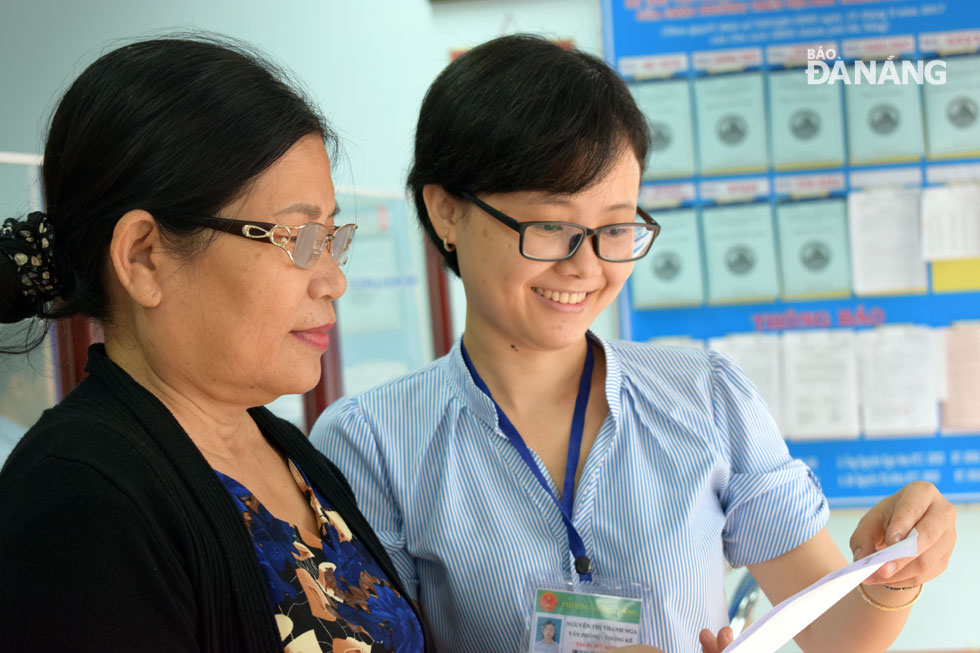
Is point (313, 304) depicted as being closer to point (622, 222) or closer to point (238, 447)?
point (238, 447)

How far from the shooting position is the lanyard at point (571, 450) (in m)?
1.32

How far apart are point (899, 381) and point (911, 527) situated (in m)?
2.25

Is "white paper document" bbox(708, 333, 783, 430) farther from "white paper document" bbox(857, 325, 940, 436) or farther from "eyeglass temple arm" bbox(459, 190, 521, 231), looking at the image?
"eyeglass temple arm" bbox(459, 190, 521, 231)

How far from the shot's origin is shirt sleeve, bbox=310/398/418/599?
1.40 meters

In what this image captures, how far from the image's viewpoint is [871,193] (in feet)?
10.4

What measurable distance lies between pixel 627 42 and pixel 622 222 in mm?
2064

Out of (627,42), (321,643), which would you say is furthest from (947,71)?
(321,643)

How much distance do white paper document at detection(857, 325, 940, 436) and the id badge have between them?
2283 millimetres

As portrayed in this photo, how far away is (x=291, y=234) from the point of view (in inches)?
42.1

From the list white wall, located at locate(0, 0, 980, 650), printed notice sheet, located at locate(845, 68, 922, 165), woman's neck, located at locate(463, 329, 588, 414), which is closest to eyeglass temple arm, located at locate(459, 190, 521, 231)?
woman's neck, located at locate(463, 329, 588, 414)

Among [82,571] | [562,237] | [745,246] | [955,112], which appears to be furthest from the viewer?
[745,246]

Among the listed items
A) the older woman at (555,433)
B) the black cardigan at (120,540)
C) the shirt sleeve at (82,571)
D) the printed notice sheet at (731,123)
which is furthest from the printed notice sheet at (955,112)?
the shirt sleeve at (82,571)

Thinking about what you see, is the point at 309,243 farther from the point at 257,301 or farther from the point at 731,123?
the point at 731,123

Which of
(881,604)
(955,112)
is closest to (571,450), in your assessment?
(881,604)
